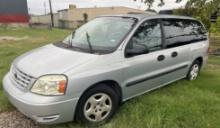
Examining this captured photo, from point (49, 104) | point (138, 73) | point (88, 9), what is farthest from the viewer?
point (88, 9)

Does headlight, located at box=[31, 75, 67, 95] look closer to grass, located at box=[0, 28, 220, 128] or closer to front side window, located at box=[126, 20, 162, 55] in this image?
grass, located at box=[0, 28, 220, 128]

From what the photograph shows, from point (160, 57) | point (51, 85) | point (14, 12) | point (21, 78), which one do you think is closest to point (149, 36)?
point (160, 57)

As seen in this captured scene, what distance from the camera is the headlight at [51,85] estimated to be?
301 centimetres

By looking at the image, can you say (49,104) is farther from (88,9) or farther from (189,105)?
(88,9)

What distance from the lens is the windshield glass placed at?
378 cm

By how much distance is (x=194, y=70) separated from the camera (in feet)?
18.6

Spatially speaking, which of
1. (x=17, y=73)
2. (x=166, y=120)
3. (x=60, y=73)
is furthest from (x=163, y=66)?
(x=17, y=73)

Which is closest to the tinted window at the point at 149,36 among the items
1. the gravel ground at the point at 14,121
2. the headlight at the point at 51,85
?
the headlight at the point at 51,85

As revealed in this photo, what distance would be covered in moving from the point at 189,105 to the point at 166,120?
2.57ft

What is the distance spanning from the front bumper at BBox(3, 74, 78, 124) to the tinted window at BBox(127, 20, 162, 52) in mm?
1459

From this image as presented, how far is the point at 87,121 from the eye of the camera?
3.39 meters

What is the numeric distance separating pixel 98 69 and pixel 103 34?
95cm

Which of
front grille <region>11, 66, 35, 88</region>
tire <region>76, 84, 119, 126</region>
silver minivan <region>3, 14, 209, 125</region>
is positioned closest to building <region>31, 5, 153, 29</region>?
silver minivan <region>3, 14, 209, 125</region>

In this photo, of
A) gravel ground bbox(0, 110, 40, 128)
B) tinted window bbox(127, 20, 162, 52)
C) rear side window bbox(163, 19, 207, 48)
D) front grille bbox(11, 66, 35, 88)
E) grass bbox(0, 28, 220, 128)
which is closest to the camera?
front grille bbox(11, 66, 35, 88)
